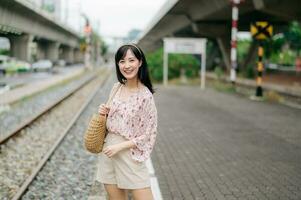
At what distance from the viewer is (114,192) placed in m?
3.77

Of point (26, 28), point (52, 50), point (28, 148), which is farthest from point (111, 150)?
point (52, 50)

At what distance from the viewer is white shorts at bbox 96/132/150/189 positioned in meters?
3.61

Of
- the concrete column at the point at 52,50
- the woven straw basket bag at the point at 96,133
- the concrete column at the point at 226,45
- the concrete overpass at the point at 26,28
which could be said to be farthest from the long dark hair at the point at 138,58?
the concrete column at the point at 52,50

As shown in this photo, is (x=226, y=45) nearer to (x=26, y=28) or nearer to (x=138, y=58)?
(x=26, y=28)

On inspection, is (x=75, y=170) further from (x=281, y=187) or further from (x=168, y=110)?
(x=168, y=110)

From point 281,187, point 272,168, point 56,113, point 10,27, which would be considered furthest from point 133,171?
point 10,27

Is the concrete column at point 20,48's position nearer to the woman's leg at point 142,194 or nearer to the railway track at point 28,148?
the railway track at point 28,148

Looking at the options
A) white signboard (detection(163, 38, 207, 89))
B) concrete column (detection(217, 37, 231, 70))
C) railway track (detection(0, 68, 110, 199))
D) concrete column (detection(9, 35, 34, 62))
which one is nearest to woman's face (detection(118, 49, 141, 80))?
railway track (detection(0, 68, 110, 199))

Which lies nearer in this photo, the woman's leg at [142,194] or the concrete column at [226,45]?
the woman's leg at [142,194]

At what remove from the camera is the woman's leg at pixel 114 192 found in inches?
148

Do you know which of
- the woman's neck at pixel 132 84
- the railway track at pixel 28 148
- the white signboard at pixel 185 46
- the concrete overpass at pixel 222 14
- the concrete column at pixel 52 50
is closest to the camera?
the woman's neck at pixel 132 84

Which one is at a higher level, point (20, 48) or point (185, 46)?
point (185, 46)

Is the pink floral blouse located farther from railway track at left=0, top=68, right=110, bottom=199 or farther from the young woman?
railway track at left=0, top=68, right=110, bottom=199

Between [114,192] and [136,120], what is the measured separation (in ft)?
1.80
